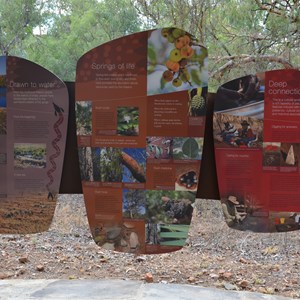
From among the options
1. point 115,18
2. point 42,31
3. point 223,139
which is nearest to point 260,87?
point 223,139

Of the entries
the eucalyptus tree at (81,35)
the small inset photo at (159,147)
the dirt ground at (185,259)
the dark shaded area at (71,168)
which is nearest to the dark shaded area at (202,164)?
the dark shaded area at (71,168)

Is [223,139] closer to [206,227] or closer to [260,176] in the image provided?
[260,176]

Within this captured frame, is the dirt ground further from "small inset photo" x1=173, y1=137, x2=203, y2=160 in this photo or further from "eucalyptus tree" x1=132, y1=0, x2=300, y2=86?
"eucalyptus tree" x1=132, y1=0, x2=300, y2=86

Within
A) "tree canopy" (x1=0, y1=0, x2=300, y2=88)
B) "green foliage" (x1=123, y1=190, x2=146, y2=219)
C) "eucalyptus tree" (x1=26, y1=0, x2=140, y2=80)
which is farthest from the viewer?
"eucalyptus tree" (x1=26, y1=0, x2=140, y2=80)

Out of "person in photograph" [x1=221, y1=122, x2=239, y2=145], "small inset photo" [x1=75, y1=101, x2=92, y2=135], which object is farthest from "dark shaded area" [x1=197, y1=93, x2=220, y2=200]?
"small inset photo" [x1=75, y1=101, x2=92, y2=135]

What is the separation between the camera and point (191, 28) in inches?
242

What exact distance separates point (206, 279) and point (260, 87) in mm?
2204

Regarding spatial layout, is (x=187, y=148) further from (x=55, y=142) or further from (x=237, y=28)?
(x=237, y=28)

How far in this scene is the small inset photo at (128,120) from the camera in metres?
3.09

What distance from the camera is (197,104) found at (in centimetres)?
305

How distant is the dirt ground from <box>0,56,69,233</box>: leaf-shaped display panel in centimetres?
149

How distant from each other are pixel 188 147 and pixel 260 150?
0.47 m

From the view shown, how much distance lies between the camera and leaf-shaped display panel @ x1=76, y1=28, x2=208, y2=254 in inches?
121

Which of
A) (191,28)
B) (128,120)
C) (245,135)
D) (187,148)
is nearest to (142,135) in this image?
(128,120)
